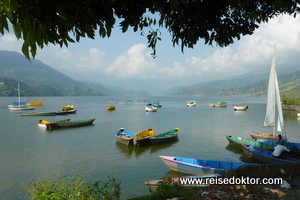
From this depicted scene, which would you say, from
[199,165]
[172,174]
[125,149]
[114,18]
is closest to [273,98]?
[199,165]

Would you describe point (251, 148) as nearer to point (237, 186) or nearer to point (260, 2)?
point (237, 186)

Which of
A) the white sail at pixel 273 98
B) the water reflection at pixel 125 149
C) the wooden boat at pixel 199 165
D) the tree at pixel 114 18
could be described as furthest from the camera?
the white sail at pixel 273 98

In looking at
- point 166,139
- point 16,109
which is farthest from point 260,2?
point 16,109

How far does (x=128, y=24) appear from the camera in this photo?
2912 mm

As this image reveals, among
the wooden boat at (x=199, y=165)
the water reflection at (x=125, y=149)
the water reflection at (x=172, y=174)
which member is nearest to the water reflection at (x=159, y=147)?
the water reflection at (x=125, y=149)

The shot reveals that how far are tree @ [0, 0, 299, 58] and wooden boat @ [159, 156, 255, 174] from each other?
10305mm

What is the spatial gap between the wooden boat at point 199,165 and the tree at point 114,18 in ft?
33.8

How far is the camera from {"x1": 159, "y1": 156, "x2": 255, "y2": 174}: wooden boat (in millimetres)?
13574

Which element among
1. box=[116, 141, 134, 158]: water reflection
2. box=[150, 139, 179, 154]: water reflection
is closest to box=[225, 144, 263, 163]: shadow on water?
box=[150, 139, 179, 154]: water reflection

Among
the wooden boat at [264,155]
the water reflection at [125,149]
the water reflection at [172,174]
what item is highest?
the wooden boat at [264,155]

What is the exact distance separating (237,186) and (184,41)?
5.43 meters

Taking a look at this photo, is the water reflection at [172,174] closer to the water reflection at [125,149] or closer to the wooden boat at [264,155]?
the water reflection at [125,149]

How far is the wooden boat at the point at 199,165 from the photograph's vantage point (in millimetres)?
13574

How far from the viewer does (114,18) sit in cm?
280
